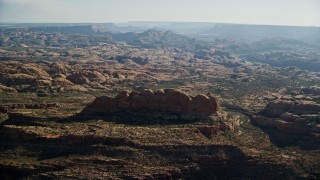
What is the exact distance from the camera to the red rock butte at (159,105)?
106375 mm

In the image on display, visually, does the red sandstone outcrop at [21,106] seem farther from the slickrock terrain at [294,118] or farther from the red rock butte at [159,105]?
the slickrock terrain at [294,118]

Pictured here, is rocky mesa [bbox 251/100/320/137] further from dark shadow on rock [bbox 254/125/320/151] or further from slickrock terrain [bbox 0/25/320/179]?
dark shadow on rock [bbox 254/125/320/151]

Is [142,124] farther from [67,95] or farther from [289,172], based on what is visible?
[67,95]

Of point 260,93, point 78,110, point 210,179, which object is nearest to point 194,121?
point 210,179

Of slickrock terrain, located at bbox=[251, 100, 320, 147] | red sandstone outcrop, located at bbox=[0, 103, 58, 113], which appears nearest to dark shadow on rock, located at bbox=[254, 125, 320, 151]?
slickrock terrain, located at bbox=[251, 100, 320, 147]

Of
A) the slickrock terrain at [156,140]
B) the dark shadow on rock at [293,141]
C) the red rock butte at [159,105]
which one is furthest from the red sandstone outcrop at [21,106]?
the dark shadow on rock at [293,141]

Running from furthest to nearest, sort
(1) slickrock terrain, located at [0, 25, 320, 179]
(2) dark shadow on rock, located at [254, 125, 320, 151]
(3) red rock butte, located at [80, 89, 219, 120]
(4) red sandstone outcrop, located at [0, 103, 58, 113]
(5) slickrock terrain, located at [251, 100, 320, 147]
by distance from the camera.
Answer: (4) red sandstone outcrop, located at [0, 103, 58, 113] < (3) red rock butte, located at [80, 89, 219, 120] < (5) slickrock terrain, located at [251, 100, 320, 147] < (2) dark shadow on rock, located at [254, 125, 320, 151] < (1) slickrock terrain, located at [0, 25, 320, 179]

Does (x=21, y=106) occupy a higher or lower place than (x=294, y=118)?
higher

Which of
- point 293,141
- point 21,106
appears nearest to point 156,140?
point 293,141

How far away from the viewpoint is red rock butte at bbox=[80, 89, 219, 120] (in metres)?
106

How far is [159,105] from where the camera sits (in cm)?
10731

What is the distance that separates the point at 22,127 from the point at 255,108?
247 feet

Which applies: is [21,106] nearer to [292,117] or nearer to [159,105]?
[159,105]

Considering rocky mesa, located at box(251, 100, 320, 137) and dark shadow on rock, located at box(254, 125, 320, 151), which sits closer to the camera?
dark shadow on rock, located at box(254, 125, 320, 151)
